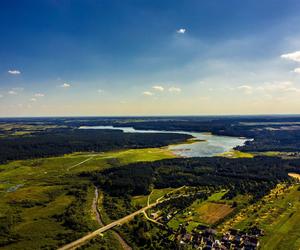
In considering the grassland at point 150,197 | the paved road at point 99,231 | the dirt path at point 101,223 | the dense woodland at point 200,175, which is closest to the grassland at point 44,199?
the dirt path at point 101,223

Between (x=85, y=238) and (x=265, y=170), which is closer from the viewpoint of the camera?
(x=85, y=238)

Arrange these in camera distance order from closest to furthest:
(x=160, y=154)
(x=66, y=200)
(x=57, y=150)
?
(x=66, y=200) → (x=160, y=154) → (x=57, y=150)

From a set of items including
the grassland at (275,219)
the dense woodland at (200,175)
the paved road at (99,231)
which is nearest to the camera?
the paved road at (99,231)

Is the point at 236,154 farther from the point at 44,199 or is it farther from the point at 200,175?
the point at 44,199

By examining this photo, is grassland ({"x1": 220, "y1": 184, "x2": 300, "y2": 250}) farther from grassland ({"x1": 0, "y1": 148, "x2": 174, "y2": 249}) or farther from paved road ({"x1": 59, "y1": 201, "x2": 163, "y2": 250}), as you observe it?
grassland ({"x1": 0, "y1": 148, "x2": 174, "y2": 249})

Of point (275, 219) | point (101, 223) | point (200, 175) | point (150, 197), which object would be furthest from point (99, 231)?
point (200, 175)

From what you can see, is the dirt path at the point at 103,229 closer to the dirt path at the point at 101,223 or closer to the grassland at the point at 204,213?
the dirt path at the point at 101,223

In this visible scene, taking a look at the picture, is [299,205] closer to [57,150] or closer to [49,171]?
[49,171]

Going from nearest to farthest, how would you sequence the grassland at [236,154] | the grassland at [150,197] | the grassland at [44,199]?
the grassland at [44,199] < the grassland at [150,197] < the grassland at [236,154]

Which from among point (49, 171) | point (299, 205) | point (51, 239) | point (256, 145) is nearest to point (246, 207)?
point (299, 205)
